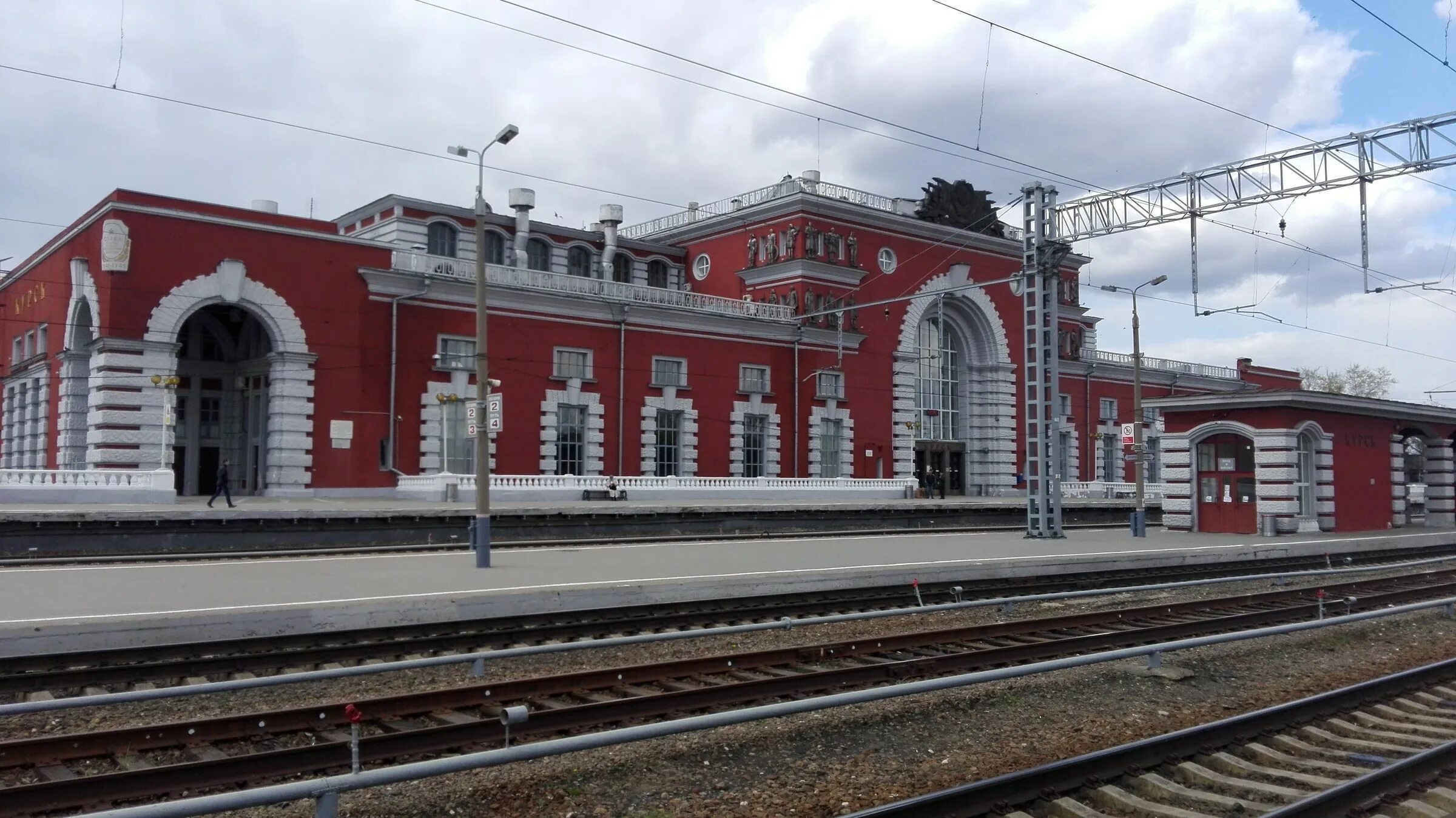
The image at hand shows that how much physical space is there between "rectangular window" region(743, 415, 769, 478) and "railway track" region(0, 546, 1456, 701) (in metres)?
25.6

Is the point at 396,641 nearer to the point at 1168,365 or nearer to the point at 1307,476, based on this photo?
the point at 1307,476

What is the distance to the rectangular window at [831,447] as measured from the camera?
151ft

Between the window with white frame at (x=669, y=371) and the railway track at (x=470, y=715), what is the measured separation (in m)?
28.6

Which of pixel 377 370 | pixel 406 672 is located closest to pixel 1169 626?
pixel 406 672

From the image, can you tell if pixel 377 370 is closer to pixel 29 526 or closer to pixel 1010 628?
pixel 29 526

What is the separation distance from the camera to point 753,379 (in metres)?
44.5

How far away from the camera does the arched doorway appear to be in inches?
1403

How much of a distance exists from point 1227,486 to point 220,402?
1278 inches

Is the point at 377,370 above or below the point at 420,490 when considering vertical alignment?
above

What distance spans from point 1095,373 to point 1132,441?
3034 cm

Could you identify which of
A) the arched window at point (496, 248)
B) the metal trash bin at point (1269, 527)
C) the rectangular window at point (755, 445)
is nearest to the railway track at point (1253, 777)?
→ the metal trash bin at point (1269, 527)

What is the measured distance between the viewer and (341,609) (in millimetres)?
13102

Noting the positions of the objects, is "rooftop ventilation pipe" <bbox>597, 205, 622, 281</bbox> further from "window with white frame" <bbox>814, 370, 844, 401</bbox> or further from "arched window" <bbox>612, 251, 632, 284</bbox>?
"window with white frame" <bbox>814, 370, 844, 401</bbox>

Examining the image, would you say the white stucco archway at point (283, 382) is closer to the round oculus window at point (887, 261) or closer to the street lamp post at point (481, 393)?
the street lamp post at point (481, 393)
